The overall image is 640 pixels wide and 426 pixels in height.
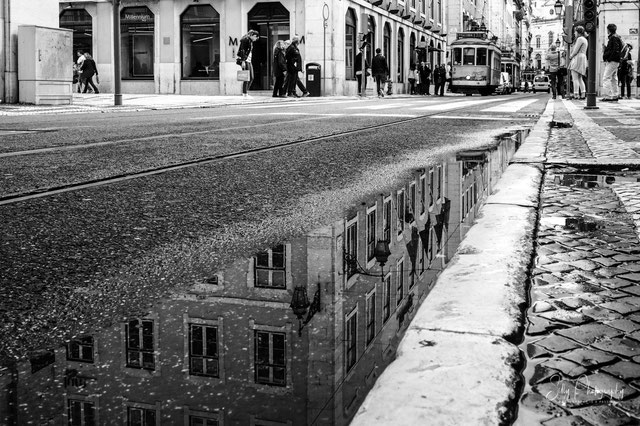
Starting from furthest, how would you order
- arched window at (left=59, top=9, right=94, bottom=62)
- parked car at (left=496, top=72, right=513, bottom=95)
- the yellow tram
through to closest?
parked car at (left=496, top=72, right=513, bottom=95) < the yellow tram < arched window at (left=59, top=9, right=94, bottom=62)

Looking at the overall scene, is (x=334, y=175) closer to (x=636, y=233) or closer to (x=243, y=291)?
(x=636, y=233)

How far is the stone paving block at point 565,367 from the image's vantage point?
1715mm

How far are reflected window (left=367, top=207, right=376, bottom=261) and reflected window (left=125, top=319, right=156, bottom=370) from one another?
966 millimetres

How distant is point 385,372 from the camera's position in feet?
5.58

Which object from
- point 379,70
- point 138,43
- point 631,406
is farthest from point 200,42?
point 631,406

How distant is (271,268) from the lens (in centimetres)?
266

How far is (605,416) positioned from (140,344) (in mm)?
1009

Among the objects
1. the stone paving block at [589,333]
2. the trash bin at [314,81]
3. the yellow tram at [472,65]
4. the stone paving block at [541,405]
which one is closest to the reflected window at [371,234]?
the stone paving block at [589,333]

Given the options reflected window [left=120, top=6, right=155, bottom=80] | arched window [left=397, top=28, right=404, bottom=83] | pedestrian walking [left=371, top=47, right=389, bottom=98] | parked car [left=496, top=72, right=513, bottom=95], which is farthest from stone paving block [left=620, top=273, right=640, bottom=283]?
parked car [left=496, top=72, right=513, bottom=95]

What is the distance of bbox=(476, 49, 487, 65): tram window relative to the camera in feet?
142

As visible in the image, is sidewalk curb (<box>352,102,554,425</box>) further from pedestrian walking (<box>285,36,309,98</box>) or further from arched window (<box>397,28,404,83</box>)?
arched window (<box>397,28,404,83</box>)

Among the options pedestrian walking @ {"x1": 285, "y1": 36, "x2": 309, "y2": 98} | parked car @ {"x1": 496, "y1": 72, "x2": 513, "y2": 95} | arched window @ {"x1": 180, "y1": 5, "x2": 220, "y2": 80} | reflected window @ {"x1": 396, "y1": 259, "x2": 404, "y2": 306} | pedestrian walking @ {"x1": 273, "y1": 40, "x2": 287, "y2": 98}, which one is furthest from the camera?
parked car @ {"x1": 496, "y1": 72, "x2": 513, "y2": 95}

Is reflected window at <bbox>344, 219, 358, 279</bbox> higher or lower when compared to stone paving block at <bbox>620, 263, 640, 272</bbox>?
higher

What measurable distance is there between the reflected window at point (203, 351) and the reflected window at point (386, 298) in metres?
0.45
